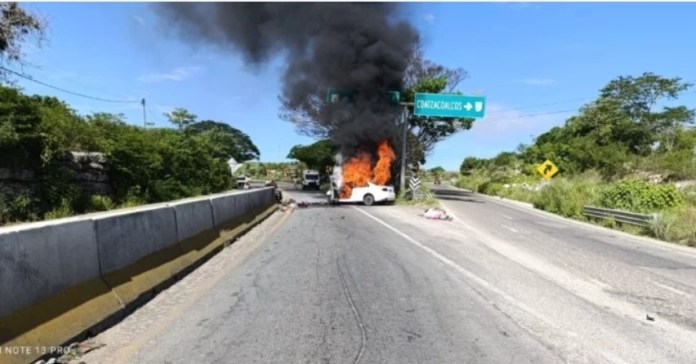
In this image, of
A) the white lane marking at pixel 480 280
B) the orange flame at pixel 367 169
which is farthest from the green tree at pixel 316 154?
the white lane marking at pixel 480 280

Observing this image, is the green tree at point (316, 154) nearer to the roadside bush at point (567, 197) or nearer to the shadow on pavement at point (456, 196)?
the shadow on pavement at point (456, 196)

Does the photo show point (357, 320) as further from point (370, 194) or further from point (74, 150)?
point (370, 194)

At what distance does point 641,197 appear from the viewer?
2200cm

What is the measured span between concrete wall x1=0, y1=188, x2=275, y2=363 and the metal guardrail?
14.8 m

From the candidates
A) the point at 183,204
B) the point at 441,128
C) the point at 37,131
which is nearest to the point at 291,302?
the point at 183,204

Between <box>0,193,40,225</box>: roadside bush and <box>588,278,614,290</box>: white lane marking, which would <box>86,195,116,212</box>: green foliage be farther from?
<box>588,278,614,290</box>: white lane marking

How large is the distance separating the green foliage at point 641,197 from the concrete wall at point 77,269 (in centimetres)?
1784

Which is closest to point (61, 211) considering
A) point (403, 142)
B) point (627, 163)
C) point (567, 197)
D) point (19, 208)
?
point (19, 208)

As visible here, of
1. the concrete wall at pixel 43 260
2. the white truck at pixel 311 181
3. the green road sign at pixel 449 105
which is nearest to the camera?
the concrete wall at pixel 43 260

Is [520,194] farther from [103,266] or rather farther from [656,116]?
[103,266]

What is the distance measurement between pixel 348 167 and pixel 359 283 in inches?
1025

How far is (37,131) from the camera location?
14.4 meters

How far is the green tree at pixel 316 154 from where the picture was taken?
71625 mm

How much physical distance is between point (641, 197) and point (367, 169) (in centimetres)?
1568
